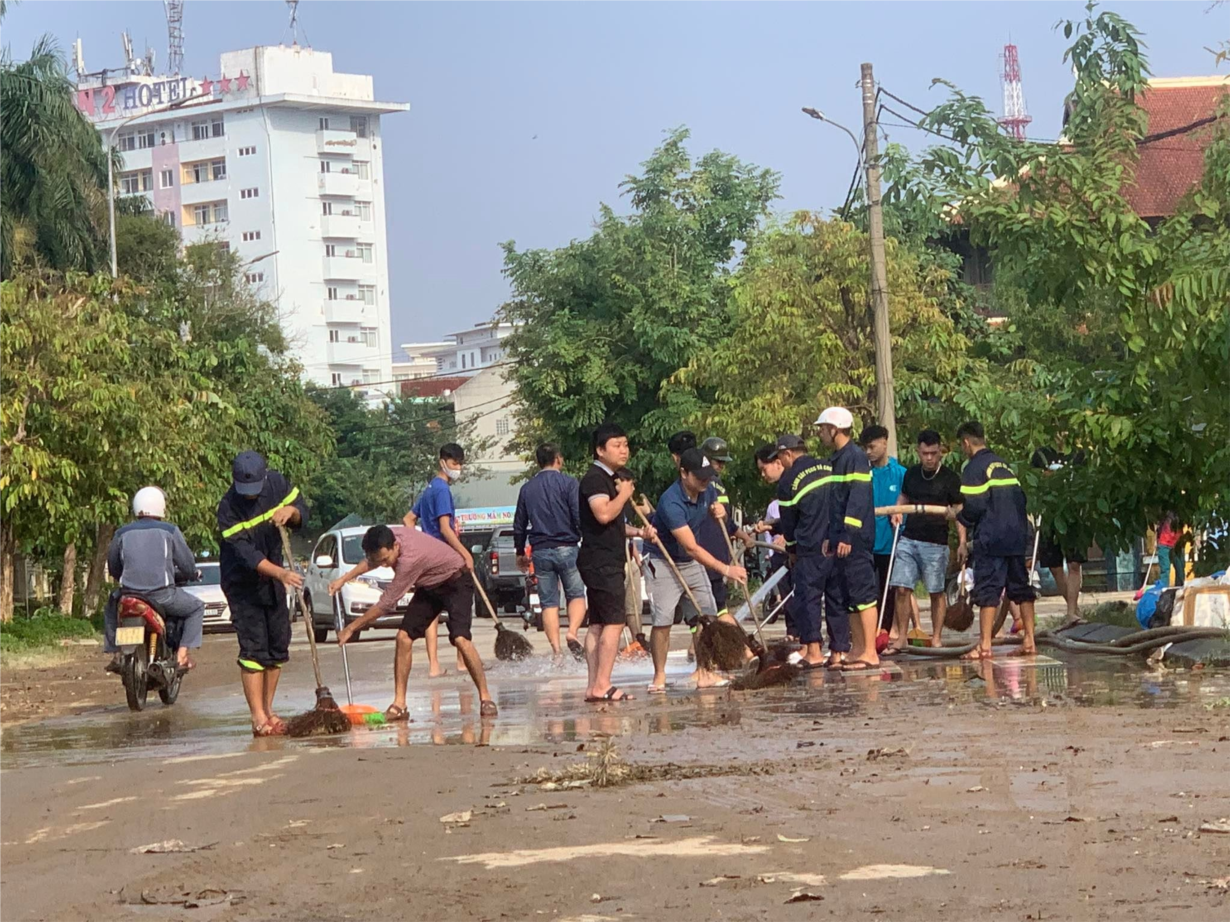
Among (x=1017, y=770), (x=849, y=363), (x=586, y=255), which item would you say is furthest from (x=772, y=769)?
(x=586, y=255)

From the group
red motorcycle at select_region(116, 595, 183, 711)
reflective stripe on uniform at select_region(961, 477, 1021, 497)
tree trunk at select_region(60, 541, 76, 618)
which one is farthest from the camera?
tree trunk at select_region(60, 541, 76, 618)

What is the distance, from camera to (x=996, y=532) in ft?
49.5

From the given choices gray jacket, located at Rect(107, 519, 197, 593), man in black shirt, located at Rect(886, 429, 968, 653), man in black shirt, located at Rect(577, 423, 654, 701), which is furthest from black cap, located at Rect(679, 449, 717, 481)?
gray jacket, located at Rect(107, 519, 197, 593)

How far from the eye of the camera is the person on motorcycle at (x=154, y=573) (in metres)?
15.1

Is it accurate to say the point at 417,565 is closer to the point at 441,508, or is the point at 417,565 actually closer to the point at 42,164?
the point at 441,508

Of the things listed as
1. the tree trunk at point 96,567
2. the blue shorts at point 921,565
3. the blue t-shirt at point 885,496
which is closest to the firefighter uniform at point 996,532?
the blue shorts at point 921,565

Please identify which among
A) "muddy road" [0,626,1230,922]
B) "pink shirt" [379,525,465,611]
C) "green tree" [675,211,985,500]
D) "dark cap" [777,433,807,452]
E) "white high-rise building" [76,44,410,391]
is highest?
"white high-rise building" [76,44,410,391]

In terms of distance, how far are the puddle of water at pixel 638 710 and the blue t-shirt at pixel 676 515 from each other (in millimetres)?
965

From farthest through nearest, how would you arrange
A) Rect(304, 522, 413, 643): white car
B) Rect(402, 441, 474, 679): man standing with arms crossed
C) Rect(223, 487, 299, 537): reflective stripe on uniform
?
Rect(304, 522, 413, 643): white car, Rect(402, 441, 474, 679): man standing with arms crossed, Rect(223, 487, 299, 537): reflective stripe on uniform

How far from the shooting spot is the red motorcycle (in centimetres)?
1480

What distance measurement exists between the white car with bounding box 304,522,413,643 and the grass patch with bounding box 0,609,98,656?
11.6 feet

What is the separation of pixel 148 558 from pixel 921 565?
613 centimetres

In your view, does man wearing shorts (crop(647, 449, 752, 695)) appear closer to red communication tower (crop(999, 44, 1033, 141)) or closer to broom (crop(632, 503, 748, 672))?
broom (crop(632, 503, 748, 672))

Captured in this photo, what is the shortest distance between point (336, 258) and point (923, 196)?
427 feet
